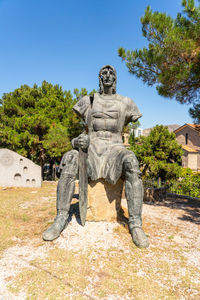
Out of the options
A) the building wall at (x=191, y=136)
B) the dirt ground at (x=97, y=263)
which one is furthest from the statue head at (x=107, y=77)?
the building wall at (x=191, y=136)

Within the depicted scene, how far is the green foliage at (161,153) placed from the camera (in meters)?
8.20

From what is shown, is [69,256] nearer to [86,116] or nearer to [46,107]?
[86,116]

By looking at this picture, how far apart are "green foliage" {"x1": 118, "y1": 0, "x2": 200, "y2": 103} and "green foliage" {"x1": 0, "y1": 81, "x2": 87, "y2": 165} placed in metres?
7.80

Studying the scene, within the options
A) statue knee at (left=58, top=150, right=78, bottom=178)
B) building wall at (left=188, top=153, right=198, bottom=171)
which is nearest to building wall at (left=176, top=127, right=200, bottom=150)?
building wall at (left=188, top=153, right=198, bottom=171)

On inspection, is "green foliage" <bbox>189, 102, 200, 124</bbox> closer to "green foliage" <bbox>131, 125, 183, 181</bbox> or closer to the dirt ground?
"green foliage" <bbox>131, 125, 183, 181</bbox>

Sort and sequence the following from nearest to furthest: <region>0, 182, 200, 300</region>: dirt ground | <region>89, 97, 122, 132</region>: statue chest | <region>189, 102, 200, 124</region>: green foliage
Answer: <region>0, 182, 200, 300</region>: dirt ground, <region>89, 97, 122, 132</region>: statue chest, <region>189, 102, 200, 124</region>: green foliage

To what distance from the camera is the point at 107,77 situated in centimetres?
382

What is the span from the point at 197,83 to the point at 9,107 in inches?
548

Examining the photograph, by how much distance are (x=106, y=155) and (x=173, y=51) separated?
368 centimetres

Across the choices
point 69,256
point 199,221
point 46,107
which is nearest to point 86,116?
point 69,256

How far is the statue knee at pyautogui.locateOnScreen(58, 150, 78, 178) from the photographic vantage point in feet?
11.0

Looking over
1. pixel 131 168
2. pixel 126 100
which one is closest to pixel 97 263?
pixel 131 168

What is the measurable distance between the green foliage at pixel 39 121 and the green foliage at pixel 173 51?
307 inches

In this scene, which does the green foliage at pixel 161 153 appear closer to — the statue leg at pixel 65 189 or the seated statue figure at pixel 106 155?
the seated statue figure at pixel 106 155
